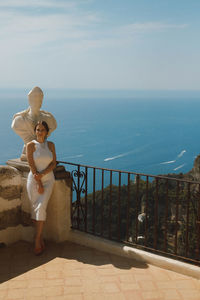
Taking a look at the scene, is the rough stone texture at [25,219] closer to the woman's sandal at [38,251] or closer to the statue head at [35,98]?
the woman's sandal at [38,251]

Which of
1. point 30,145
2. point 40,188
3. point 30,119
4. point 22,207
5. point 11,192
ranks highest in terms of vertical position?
point 30,119

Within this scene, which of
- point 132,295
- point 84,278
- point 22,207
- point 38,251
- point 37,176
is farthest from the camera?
point 22,207

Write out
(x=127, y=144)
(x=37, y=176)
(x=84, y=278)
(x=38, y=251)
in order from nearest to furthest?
(x=84, y=278), (x=37, y=176), (x=38, y=251), (x=127, y=144)

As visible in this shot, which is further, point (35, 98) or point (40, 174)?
point (35, 98)

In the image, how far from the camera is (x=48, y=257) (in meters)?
3.99

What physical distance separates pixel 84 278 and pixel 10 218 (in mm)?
1393

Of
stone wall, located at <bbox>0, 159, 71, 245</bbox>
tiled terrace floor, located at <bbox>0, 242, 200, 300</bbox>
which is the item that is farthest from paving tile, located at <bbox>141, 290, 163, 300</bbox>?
stone wall, located at <bbox>0, 159, 71, 245</bbox>

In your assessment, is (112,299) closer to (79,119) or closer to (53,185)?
(53,185)

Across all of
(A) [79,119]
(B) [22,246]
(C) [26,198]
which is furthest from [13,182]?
(A) [79,119]

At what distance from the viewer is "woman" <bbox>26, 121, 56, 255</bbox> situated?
3969 mm

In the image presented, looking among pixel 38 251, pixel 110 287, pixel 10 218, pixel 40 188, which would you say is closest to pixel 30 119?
pixel 40 188

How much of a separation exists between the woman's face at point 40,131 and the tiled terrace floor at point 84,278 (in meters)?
1.37

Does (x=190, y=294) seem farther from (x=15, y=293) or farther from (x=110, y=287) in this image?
(x=15, y=293)

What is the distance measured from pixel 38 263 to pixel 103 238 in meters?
0.87
